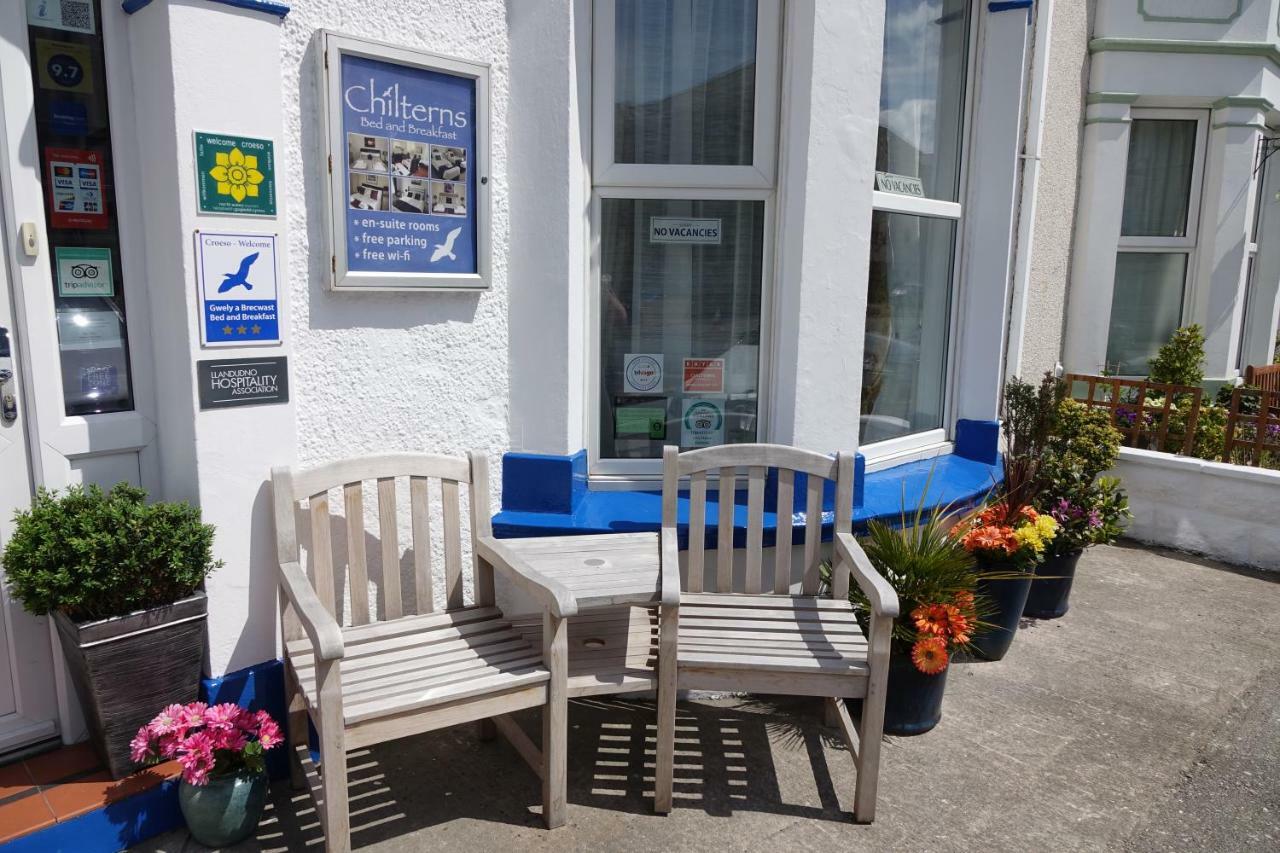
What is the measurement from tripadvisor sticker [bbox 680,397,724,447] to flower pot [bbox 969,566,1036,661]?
1273mm

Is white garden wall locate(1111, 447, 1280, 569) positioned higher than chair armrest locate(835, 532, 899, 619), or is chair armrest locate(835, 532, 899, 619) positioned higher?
chair armrest locate(835, 532, 899, 619)

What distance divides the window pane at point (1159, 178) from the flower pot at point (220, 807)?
22.0ft

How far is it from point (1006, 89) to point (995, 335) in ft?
3.95

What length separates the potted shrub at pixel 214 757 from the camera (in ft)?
8.38

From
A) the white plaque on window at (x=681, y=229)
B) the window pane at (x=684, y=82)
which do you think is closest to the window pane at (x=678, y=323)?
the white plaque on window at (x=681, y=229)

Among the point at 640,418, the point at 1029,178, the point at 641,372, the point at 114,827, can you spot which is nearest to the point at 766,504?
the point at 640,418

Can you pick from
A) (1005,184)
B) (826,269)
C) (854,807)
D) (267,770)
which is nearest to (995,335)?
(1005,184)

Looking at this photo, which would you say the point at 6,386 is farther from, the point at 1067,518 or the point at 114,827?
the point at 1067,518

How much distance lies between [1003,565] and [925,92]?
2.20 meters

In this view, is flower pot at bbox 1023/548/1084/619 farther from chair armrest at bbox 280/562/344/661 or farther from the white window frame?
chair armrest at bbox 280/562/344/661

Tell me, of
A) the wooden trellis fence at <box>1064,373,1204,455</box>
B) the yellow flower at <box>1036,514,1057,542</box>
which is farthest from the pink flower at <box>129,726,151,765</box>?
the wooden trellis fence at <box>1064,373,1204,455</box>

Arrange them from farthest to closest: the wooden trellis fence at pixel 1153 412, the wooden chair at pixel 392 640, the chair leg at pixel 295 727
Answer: the wooden trellis fence at pixel 1153 412 < the chair leg at pixel 295 727 < the wooden chair at pixel 392 640

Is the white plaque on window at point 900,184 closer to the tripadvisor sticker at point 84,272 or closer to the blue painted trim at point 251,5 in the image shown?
the blue painted trim at point 251,5

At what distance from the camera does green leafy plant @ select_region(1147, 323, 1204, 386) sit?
6441 mm
